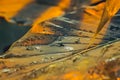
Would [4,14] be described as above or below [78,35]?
above

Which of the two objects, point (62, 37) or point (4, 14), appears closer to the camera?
point (4, 14)

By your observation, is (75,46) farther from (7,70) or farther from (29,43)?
(7,70)

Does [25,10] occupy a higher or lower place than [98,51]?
higher

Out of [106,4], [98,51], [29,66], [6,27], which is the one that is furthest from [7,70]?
[6,27]

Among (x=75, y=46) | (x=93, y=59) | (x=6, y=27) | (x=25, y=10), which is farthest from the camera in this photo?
(x=6, y=27)

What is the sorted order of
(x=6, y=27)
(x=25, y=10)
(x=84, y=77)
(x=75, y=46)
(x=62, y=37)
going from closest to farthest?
1. (x=25, y=10)
2. (x=84, y=77)
3. (x=75, y=46)
4. (x=62, y=37)
5. (x=6, y=27)

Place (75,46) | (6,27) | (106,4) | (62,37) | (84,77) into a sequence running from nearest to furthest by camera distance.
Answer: (106,4) < (84,77) < (75,46) < (62,37) < (6,27)

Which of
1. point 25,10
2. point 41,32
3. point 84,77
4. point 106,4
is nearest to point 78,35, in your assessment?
point 41,32

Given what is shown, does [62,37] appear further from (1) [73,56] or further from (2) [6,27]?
(2) [6,27]

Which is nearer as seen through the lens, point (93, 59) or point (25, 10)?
point (25, 10)
